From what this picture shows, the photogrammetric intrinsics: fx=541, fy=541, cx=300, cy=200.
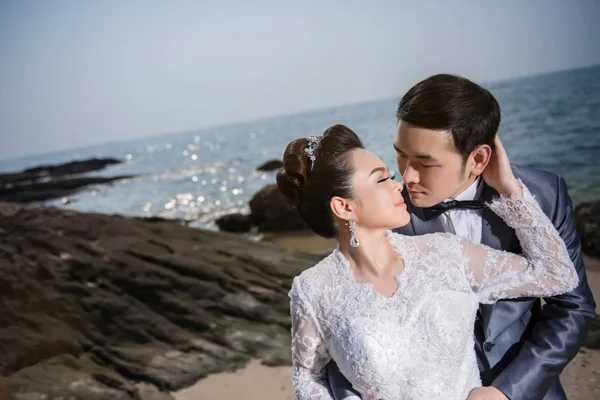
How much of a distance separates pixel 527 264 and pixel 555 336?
0.24 m

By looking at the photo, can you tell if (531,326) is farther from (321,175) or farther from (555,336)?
(321,175)

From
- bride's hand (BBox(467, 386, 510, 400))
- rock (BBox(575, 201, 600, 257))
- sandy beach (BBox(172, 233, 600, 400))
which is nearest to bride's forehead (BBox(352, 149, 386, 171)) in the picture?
bride's hand (BBox(467, 386, 510, 400))

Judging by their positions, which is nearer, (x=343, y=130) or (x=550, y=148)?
(x=343, y=130)

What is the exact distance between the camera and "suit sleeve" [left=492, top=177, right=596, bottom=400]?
5.40ft

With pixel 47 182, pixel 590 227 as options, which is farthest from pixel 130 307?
pixel 47 182

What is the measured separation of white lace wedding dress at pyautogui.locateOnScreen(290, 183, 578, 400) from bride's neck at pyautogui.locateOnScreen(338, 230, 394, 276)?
5 cm

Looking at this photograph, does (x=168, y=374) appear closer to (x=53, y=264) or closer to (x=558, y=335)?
(x=53, y=264)

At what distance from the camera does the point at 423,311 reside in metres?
1.64

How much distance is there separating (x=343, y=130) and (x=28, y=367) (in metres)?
2.84

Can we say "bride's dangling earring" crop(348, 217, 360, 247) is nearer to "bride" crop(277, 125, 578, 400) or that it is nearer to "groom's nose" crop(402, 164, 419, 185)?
"bride" crop(277, 125, 578, 400)

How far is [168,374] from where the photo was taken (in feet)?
11.6

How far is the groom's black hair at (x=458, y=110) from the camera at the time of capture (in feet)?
5.17

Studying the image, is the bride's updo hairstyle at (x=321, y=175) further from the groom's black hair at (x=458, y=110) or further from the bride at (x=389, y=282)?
the groom's black hair at (x=458, y=110)

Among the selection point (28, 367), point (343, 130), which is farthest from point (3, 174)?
point (343, 130)
